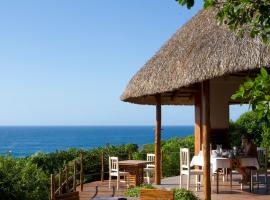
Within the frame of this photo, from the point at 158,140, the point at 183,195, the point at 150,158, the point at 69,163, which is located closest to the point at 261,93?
the point at 183,195

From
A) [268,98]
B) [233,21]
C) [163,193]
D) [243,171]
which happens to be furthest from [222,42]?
[268,98]

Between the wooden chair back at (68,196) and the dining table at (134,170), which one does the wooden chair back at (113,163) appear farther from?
the wooden chair back at (68,196)

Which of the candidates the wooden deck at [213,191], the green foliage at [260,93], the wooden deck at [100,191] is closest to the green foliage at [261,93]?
the green foliage at [260,93]

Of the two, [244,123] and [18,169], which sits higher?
[244,123]

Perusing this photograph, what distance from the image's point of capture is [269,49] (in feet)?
26.9

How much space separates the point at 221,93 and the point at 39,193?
18.8ft

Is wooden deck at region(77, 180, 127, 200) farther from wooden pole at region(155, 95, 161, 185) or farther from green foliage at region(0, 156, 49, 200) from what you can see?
green foliage at region(0, 156, 49, 200)

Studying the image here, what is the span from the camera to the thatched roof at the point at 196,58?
27.4ft

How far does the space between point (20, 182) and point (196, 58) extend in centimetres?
472

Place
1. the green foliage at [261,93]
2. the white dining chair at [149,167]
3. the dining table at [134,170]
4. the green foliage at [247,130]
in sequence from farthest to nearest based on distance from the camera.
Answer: the green foliage at [247,130] → the white dining chair at [149,167] → the dining table at [134,170] → the green foliage at [261,93]

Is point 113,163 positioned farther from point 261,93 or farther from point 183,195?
point 261,93

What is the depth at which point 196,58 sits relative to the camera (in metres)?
9.06

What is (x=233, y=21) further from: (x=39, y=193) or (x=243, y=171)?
(x=39, y=193)

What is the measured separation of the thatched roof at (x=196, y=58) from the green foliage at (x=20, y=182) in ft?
9.38
